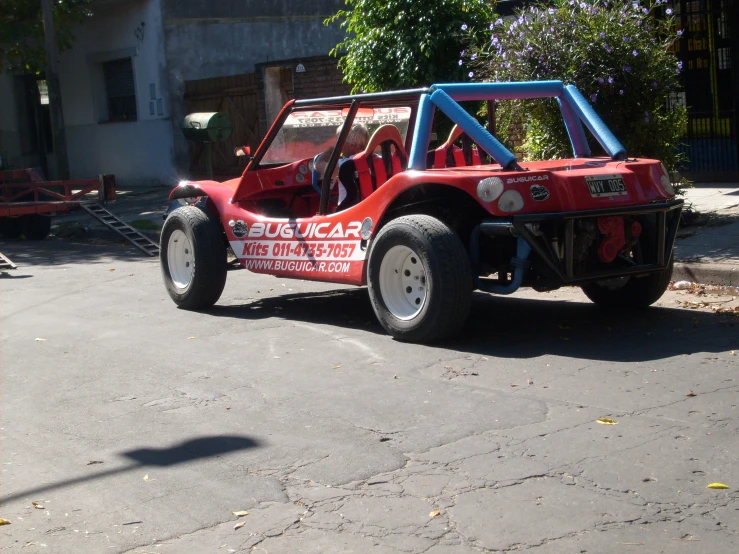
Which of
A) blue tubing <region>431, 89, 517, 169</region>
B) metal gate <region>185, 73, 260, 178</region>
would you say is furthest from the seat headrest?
metal gate <region>185, 73, 260, 178</region>

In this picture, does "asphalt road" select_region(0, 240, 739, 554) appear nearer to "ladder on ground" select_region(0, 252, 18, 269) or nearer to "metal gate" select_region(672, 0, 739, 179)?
"ladder on ground" select_region(0, 252, 18, 269)

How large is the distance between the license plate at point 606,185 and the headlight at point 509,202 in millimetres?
560

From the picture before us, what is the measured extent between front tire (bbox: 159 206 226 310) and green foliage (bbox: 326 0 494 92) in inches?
196

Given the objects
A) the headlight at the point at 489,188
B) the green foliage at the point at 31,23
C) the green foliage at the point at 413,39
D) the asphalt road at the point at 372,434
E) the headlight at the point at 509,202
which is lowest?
the asphalt road at the point at 372,434

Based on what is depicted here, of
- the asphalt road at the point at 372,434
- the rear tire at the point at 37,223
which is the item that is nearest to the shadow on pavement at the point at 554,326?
the asphalt road at the point at 372,434

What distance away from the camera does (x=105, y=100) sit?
25047 mm

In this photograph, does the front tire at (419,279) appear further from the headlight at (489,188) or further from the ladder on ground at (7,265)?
the ladder on ground at (7,265)

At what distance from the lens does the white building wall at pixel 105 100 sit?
22.4 m

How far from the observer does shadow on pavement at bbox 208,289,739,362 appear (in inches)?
265

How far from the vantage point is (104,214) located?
1577 centimetres

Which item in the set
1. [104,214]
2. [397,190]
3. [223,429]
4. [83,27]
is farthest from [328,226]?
[83,27]

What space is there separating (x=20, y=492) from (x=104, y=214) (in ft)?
37.9

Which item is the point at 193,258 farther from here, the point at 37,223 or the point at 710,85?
the point at 710,85

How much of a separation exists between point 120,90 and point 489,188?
63.5 ft
